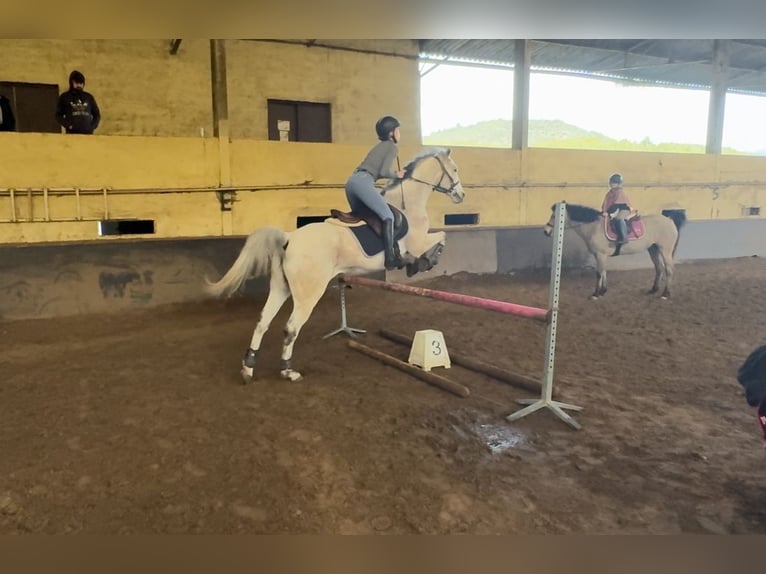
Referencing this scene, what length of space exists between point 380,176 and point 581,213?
822 millimetres

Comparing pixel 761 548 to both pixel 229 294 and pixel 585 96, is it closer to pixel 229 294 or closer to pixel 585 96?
pixel 585 96

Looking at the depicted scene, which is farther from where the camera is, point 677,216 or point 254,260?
point 254,260

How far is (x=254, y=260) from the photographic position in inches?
76.7

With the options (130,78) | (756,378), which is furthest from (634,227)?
(130,78)

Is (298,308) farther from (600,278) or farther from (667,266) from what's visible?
(667,266)

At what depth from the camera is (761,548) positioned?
0.99 m

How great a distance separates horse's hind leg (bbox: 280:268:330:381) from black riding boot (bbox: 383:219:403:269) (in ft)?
1.00

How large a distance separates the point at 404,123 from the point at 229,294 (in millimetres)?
1016

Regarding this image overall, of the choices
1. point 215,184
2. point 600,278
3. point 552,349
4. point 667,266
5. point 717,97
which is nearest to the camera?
point 717,97

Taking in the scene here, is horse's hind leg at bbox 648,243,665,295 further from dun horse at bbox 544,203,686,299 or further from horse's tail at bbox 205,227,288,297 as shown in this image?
horse's tail at bbox 205,227,288,297

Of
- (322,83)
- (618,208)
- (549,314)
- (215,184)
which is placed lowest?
(549,314)

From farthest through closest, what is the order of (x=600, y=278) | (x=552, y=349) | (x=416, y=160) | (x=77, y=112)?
(x=77, y=112) < (x=416, y=160) < (x=600, y=278) < (x=552, y=349)

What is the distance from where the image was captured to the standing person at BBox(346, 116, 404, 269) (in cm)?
202

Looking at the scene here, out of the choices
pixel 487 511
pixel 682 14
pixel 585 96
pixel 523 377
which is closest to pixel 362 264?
pixel 523 377
